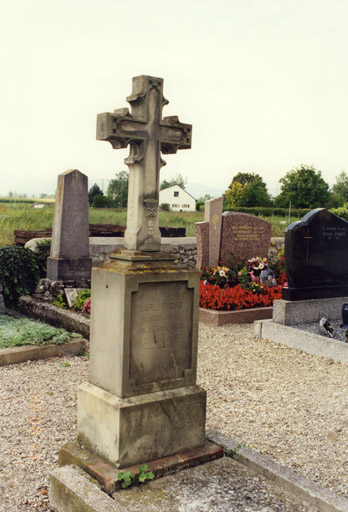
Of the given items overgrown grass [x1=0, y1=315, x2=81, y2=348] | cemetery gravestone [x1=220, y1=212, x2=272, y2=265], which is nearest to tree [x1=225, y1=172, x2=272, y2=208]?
cemetery gravestone [x1=220, y1=212, x2=272, y2=265]

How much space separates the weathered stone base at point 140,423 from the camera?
3.37m

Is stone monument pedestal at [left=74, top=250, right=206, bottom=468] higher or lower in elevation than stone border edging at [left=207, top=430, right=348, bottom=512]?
higher

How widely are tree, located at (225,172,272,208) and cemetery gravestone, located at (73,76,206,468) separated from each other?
50.7 m

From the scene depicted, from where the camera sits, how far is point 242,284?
1006 centimetres

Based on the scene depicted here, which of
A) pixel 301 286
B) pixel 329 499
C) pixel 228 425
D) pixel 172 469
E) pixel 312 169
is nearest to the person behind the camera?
pixel 329 499

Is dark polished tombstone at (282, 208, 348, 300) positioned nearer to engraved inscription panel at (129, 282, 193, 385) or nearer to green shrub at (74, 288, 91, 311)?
green shrub at (74, 288, 91, 311)

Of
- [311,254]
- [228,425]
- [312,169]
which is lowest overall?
[228,425]

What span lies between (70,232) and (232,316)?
10.8ft

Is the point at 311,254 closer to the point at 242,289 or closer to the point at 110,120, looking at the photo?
the point at 242,289

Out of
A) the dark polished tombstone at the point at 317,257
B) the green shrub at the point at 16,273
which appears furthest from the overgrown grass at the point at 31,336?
the dark polished tombstone at the point at 317,257

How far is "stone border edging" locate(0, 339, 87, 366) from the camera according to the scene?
6262mm

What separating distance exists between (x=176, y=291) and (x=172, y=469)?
1.18 m

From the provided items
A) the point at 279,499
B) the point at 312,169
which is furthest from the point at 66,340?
the point at 312,169

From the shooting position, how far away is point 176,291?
11.9 feet
